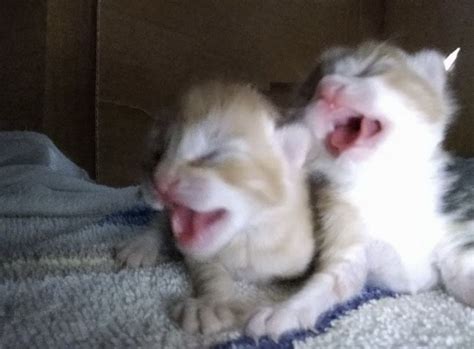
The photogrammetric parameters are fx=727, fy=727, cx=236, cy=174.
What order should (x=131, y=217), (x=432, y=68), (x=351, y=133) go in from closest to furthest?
(x=351, y=133), (x=432, y=68), (x=131, y=217)

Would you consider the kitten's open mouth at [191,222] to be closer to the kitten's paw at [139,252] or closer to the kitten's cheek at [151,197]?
the kitten's cheek at [151,197]

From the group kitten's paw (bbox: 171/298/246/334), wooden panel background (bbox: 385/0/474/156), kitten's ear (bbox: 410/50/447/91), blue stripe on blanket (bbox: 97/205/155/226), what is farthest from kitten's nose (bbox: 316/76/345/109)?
wooden panel background (bbox: 385/0/474/156)

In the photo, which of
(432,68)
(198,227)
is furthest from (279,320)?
(432,68)

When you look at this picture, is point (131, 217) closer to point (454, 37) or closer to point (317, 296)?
point (317, 296)

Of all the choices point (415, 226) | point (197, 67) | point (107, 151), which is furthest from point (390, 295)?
point (197, 67)

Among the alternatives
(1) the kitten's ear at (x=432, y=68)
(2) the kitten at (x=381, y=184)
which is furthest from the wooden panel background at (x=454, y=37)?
(2) the kitten at (x=381, y=184)

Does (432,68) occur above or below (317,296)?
Result: above

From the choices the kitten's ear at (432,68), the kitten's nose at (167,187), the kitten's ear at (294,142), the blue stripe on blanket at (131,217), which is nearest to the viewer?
the kitten's nose at (167,187)

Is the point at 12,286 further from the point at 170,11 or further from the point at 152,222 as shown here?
the point at 170,11
